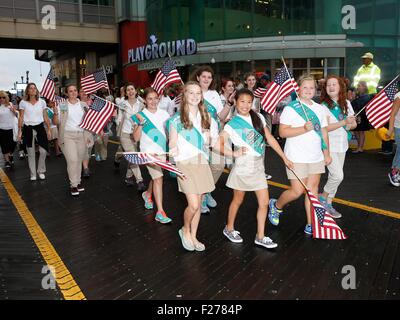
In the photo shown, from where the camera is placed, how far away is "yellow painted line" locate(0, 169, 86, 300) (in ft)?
11.8

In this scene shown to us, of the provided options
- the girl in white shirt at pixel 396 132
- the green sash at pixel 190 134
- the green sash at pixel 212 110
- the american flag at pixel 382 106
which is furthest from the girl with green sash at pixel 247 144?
the girl in white shirt at pixel 396 132

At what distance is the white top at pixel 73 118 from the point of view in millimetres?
7031

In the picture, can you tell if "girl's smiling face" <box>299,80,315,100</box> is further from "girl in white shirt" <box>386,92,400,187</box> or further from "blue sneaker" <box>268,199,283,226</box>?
"girl in white shirt" <box>386,92,400,187</box>

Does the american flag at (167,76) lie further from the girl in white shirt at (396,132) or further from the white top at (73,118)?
the girl in white shirt at (396,132)

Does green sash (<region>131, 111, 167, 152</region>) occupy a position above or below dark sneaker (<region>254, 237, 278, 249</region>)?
above

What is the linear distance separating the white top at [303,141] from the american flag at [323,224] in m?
0.45

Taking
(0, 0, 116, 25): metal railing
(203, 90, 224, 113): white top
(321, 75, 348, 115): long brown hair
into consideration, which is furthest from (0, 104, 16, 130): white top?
(0, 0, 116, 25): metal railing

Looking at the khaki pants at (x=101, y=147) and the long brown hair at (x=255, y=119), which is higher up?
the long brown hair at (x=255, y=119)

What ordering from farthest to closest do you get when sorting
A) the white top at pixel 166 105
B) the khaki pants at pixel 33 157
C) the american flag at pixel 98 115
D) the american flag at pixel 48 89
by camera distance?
the white top at pixel 166 105 → the khaki pants at pixel 33 157 → the american flag at pixel 48 89 → the american flag at pixel 98 115

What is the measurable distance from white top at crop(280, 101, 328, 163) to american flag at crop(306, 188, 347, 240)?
453 mm
